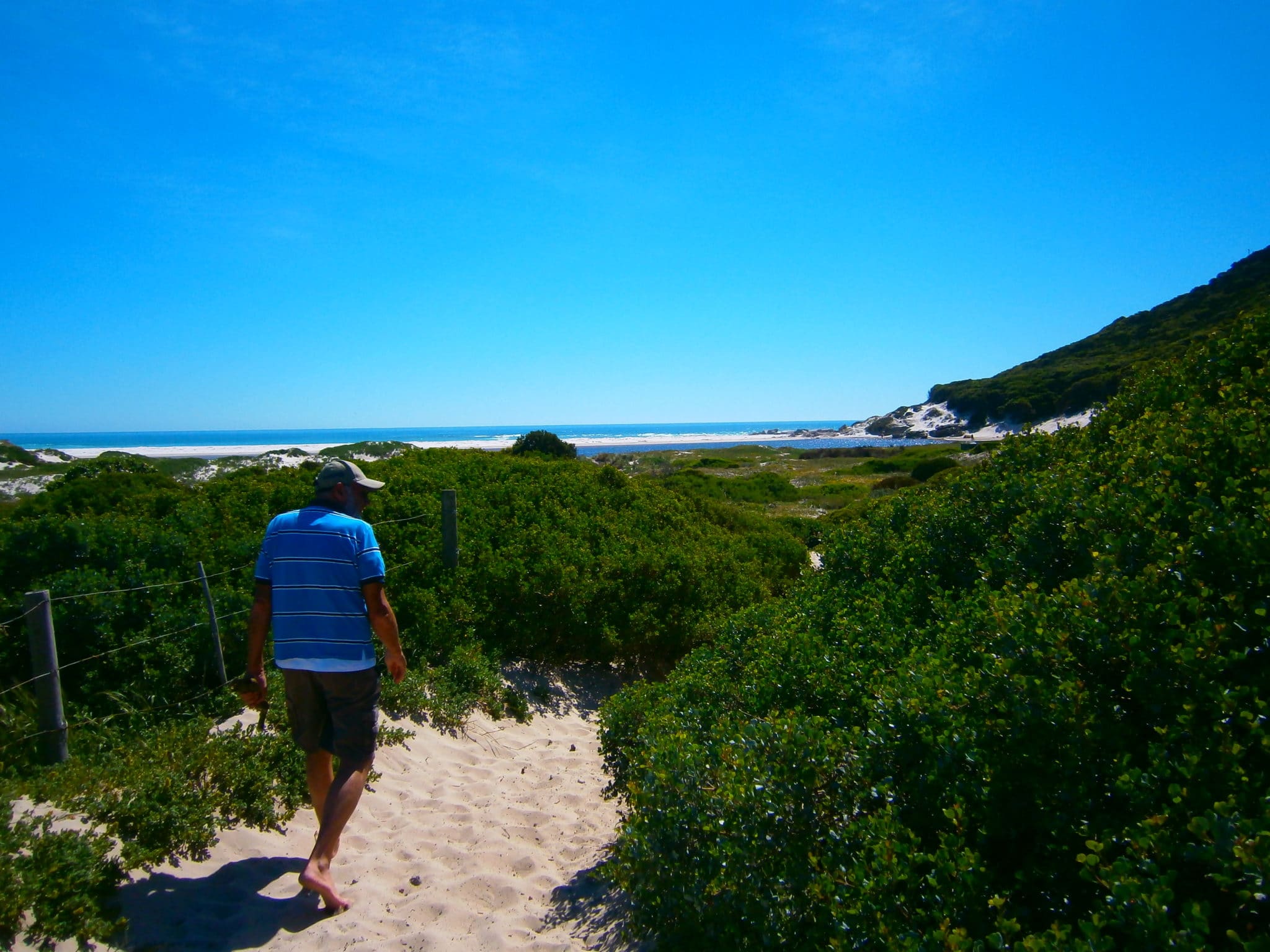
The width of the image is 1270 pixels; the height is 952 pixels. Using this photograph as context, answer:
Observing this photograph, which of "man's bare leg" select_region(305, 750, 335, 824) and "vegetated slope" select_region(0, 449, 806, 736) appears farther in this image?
"vegetated slope" select_region(0, 449, 806, 736)

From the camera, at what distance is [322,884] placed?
3.72 metres

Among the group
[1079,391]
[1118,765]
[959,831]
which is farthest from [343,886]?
[1079,391]

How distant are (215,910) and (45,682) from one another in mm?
1735

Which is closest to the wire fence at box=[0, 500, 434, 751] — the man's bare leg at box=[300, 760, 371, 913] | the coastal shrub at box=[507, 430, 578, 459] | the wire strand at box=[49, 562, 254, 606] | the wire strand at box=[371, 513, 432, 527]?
the wire strand at box=[49, 562, 254, 606]

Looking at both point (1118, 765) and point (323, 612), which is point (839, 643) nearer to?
point (1118, 765)

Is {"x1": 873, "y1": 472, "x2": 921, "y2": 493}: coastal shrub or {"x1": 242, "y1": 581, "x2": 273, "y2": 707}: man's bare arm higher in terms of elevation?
{"x1": 242, "y1": 581, "x2": 273, "y2": 707}: man's bare arm

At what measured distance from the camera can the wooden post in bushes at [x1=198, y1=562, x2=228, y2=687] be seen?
5.59 meters

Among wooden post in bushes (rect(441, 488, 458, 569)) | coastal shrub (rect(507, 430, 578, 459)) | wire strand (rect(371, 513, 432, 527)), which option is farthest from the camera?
coastal shrub (rect(507, 430, 578, 459))

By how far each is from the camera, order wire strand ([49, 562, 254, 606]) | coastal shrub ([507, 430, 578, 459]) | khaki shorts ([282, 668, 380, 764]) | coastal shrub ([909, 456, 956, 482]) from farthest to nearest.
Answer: coastal shrub ([909, 456, 956, 482]), coastal shrub ([507, 430, 578, 459]), wire strand ([49, 562, 254, 606]), khaki shorts ([282, 668, 380, 764])

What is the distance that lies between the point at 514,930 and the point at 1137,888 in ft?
9.97

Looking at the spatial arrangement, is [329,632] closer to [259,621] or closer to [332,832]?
[259,621]

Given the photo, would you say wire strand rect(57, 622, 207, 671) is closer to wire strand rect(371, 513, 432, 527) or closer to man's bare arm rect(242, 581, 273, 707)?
man's bare arm rect(242, 581, 273, 707)

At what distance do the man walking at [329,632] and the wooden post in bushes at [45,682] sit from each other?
144 cm

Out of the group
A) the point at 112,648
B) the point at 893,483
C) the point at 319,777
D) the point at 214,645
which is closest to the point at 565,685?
the point at 214,645
